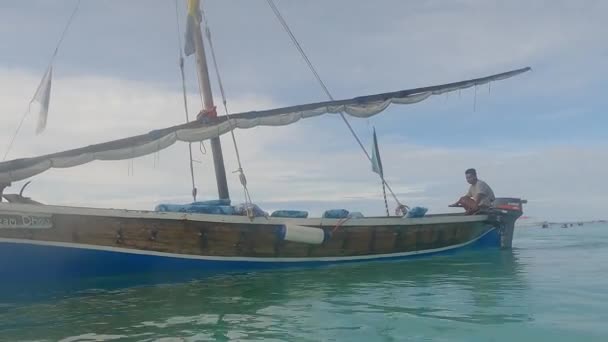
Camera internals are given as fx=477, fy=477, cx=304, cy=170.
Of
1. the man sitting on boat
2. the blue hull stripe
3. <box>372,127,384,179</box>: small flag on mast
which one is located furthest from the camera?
<box>372,127,384,179</box>: small flag on mast

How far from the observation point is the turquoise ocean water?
5836 millimetres

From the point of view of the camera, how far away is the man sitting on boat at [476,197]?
16.4 metres

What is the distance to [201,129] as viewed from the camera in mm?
12492

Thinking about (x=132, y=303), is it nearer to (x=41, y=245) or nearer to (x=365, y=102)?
(x=41, y=245)

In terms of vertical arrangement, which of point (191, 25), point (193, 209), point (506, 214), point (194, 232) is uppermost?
point (191, 25)

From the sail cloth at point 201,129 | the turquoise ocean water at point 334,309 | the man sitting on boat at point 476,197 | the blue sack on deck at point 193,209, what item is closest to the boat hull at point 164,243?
the blue sack on deck at point 193,209

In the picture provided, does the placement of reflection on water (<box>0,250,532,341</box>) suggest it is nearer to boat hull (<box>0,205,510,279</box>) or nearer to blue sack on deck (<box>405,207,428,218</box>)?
boat hull (<box>0,205,510,279</box>)

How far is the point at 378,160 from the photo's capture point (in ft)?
58.2

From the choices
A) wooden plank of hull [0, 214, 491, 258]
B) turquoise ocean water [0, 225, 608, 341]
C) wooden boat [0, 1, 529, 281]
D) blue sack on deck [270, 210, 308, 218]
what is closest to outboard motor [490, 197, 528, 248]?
wooden boat [0, 1, 529, 281]

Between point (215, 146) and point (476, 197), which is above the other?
point (215, 146)

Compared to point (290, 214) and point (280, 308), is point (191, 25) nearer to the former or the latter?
point (290, 214)

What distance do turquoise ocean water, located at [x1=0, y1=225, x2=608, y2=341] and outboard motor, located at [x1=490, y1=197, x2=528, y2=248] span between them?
5594 mm

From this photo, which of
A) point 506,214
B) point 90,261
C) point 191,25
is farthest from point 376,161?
point 90,261

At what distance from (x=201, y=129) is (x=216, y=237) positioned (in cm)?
307
